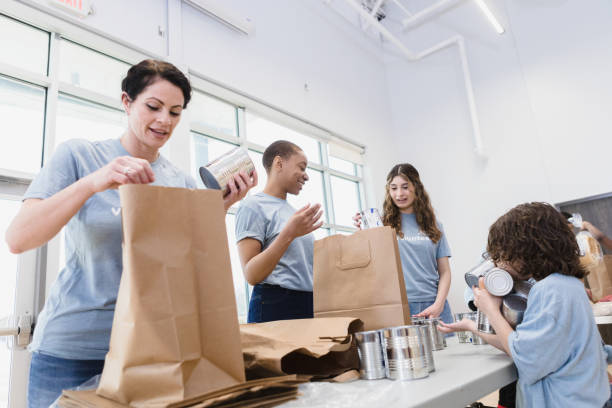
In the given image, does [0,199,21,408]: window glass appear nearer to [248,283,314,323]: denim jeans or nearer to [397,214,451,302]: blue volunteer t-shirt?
[248,283,314,323]: denim jeans

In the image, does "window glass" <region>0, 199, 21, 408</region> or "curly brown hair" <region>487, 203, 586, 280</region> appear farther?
"window glass" <region>0, 199, 21, 408</region>

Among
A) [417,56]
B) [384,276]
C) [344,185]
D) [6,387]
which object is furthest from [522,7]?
[6,387]

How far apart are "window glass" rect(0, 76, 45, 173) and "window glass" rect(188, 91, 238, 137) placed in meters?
1.01

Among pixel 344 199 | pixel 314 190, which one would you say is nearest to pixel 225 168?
pixel 314 190

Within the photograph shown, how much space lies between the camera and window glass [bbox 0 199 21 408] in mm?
1987

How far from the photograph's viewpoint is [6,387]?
199 cm

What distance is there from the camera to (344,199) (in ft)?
14.9

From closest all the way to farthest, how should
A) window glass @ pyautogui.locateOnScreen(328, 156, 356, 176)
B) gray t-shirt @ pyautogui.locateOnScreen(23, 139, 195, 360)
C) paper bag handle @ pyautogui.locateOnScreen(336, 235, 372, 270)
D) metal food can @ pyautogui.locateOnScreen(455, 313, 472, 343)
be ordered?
gray t-shirt @ pyautogui.locateOnScreen(23, 139, 195, 360) < paper bag handle @ pyautogui.locateOnScreen(336, 235, 372, 270) < metal food can @ pyautogui.locateOnScreen(455, 313, 472, 343) < window glass @ pyautogui.locateOnScreen(328, 156, 356, 176)

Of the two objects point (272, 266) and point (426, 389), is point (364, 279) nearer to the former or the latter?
point (426, 389)

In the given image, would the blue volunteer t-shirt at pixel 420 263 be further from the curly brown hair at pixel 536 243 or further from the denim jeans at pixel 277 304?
the curly brown hair at pixel 536 243

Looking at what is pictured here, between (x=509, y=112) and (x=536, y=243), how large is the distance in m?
3.86

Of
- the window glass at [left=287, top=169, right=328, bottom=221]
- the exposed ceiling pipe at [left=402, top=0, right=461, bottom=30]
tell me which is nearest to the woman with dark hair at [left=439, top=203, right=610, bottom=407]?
the window glass at [left=287, top=169, right=328, bottom=221]

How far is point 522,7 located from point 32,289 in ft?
16.3

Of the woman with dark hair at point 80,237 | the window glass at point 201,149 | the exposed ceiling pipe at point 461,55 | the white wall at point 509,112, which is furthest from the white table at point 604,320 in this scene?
the exposed ceiling pipe at point 461,55
